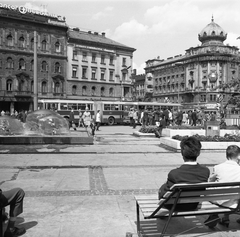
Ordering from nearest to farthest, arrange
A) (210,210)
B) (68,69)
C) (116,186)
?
(210,210)
(116,186)
(68,69)

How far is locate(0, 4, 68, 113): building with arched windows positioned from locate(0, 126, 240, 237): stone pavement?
50.1 meters

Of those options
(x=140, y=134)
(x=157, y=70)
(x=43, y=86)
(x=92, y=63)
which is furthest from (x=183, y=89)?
(x=140, y=134)

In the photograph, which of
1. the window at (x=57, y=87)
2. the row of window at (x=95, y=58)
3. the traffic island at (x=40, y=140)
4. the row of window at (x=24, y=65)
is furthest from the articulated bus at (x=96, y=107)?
the row of window at (x=95, y=58)

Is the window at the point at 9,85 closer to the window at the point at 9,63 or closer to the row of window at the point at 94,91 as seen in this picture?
the window at the point at 9,63

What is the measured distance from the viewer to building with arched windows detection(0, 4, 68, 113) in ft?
195

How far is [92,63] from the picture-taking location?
72.1 metres

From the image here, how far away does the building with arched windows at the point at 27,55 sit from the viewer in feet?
195

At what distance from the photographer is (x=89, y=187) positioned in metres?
7.02

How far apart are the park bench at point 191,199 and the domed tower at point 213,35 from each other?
10033 cm

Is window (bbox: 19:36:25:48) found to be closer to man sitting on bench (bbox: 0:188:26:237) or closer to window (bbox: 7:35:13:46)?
window (bbox: 7:35:13:46)

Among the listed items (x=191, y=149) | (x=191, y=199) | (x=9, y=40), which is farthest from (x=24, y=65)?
(x=191, y=199)

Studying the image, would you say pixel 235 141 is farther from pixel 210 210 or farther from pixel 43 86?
pixel 43 86

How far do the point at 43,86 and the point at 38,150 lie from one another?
53.3 meters

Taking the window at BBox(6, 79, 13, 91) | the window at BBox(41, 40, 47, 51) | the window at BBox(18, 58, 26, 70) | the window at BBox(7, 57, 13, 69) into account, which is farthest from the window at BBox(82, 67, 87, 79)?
the window at BBox(6, 79, 13, 91)
